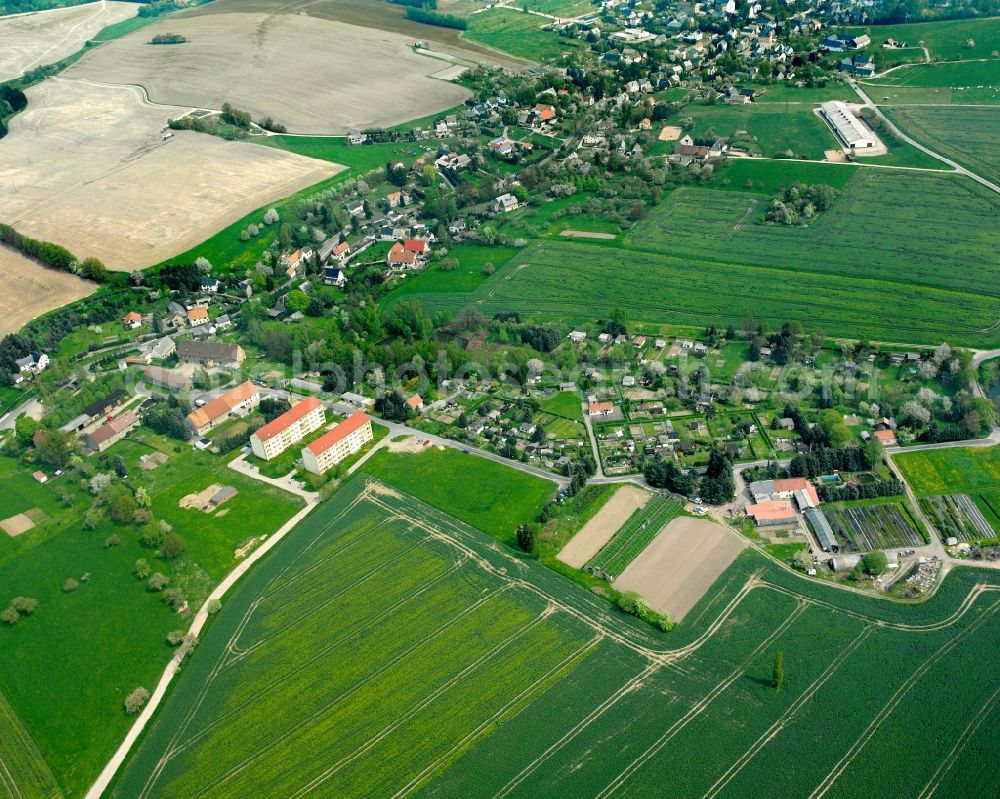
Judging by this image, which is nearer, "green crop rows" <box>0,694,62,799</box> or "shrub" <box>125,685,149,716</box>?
"green crop rows" <box>0,694,62,799</box>

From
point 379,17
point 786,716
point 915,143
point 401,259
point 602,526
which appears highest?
point 379,17

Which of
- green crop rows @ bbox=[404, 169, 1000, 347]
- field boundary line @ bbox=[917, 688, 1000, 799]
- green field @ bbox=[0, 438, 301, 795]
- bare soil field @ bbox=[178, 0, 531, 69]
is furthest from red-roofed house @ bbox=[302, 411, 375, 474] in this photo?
bare soil field @ bbox=[178, 0, 531, 69]

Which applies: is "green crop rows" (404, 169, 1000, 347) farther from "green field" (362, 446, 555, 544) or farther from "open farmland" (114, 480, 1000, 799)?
"open farmland" (114, 480, 1000, 799)

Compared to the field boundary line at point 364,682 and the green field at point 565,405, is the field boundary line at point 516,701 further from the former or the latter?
the green field at point 565,405

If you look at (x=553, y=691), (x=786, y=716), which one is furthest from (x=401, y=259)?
(x=786, y=716)

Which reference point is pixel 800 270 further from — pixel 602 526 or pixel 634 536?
pixel 602 526
